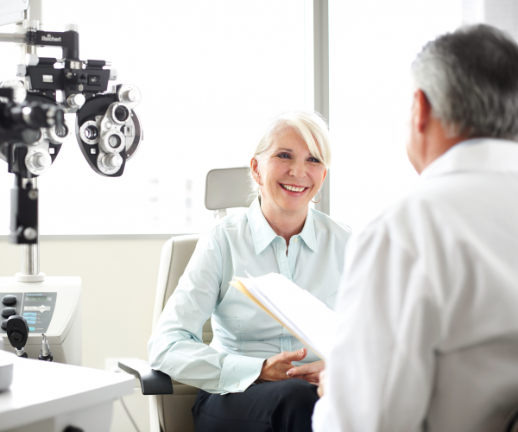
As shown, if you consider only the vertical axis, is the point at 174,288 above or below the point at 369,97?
below

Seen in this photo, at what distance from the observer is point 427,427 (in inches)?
28.8

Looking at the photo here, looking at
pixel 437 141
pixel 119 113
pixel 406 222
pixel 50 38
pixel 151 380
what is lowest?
pixel 151 380

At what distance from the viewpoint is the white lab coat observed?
2.17ft

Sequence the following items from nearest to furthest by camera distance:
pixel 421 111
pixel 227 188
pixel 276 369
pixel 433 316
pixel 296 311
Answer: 1. pixel 433 316
2. pixel 421 111
3. pixel 296 311
4. pixel 276 369
5. pixel 227 188

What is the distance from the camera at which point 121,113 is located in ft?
4.36

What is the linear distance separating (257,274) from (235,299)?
0.10m

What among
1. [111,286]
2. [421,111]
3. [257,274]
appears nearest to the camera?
[421,111]

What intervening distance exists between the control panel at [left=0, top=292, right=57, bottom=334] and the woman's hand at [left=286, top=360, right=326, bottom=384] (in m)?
0.70

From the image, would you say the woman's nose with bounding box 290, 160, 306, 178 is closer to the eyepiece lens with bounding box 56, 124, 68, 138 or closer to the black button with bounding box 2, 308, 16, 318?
the eyepiece lens with bounding box 56, 124, 68, 138

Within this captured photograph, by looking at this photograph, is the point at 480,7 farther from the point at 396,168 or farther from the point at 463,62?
the point at 463,62

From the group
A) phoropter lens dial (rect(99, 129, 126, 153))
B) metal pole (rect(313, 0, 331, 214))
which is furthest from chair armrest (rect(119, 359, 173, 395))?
metal pole (rect(313, 0, 331, 214))

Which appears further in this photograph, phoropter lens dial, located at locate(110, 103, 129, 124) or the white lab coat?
phoropter lens dial, located at locate(110, 103, 129, 124)

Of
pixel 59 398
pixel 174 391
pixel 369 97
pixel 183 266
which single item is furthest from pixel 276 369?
pixel 369 97

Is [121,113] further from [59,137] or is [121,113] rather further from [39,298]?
[39,298]
